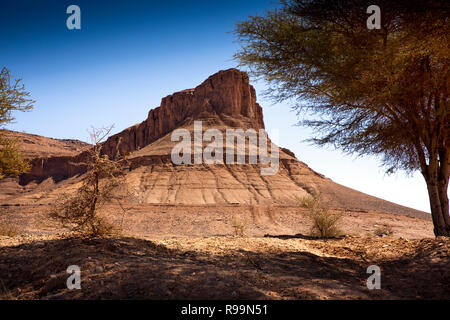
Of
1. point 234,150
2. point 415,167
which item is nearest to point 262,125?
point 234,150

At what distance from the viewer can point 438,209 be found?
356 inches

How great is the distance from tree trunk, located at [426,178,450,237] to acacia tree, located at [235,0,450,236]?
0.09 ft

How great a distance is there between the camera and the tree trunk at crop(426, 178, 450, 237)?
9047mm

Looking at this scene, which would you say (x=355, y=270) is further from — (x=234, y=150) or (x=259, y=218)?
(x=234, y=150)

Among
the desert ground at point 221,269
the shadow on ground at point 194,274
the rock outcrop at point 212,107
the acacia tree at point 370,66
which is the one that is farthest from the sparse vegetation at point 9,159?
the rock outcrop at point 212,107

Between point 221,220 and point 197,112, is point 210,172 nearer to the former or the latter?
point 221,220

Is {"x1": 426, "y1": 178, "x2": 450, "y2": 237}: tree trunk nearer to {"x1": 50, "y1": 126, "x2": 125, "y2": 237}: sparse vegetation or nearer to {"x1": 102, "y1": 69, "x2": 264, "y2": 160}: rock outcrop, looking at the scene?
{"x1": 50, "y1": 126, "x2": 125, "y2": 237}: sparse vegetation

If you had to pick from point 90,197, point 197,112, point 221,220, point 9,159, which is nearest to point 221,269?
point 90,197

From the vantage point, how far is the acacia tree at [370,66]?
286 inches

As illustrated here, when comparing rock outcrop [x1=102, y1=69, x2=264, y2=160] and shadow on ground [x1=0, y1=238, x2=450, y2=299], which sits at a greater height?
rock outcrop [x1=102, y1=69, x2=264, y2=160]

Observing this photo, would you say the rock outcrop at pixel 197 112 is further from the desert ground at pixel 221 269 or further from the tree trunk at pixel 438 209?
the desert ground at pixel 221 269

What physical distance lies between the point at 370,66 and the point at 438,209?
529cm

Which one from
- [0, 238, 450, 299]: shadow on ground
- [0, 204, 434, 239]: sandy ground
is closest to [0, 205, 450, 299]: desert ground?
[0, 238, 450, 299]: shadow on ground

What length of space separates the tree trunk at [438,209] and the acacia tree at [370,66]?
0.03m
